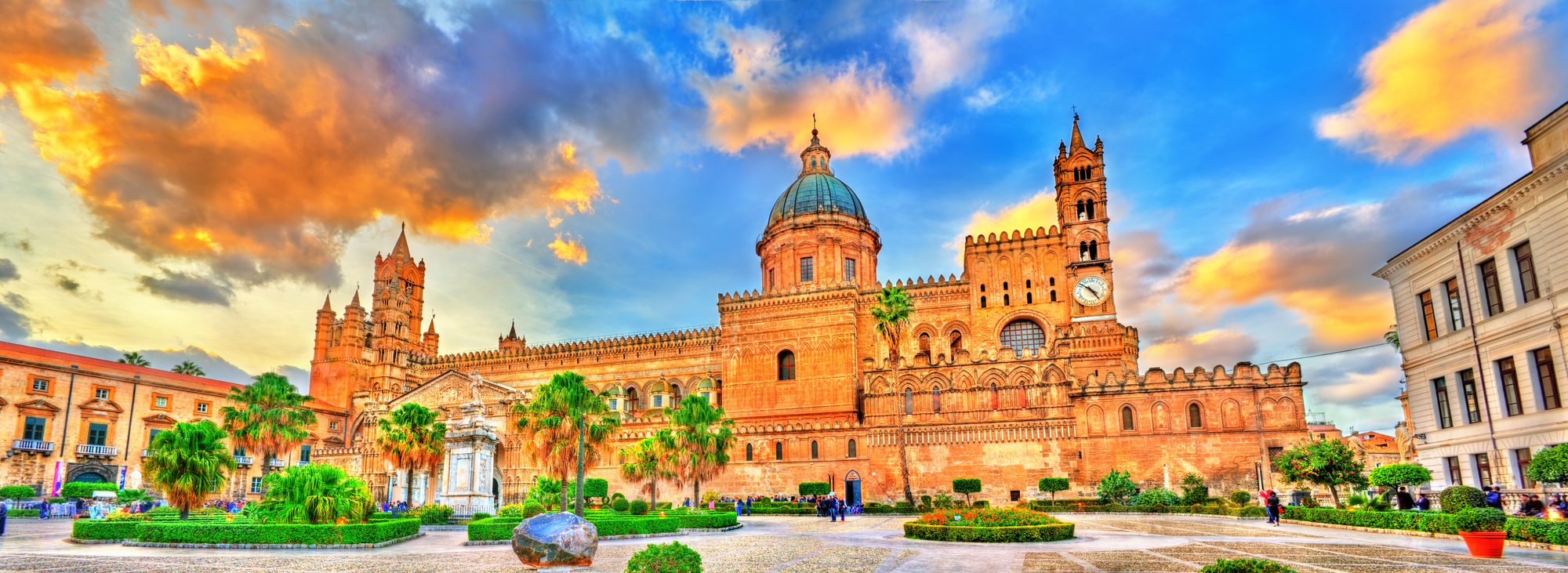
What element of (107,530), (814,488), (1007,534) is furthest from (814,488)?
(107,530)

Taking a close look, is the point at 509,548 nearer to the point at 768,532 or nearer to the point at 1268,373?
the point at 768,532

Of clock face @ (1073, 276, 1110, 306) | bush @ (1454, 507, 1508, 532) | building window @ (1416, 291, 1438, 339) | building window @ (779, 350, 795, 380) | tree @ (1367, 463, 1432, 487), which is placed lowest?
bush @ (1454, 507, 1508, 532)

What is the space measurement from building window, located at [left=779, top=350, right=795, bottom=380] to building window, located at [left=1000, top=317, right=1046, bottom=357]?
14.0 m

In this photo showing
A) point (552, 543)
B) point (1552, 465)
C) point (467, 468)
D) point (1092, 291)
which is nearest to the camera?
Result: point (552, 543)

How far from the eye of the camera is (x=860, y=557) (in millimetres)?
19125

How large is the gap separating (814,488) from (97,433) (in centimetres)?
4252

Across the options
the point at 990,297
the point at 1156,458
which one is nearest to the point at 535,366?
the point at 990,297

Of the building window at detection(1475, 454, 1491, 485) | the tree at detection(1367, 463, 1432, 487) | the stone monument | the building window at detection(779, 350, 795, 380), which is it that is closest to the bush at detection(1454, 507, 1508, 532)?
the building window at detection(1475, 454, 1491, 485)

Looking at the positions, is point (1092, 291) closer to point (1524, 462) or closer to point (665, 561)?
point (1524, 462)

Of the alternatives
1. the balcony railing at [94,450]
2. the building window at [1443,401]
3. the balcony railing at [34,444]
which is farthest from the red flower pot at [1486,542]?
the balcony railing at [94,450]

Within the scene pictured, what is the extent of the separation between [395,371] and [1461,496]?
2739 inches

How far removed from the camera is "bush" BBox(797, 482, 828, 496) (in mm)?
48219

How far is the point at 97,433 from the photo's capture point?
49781 mm

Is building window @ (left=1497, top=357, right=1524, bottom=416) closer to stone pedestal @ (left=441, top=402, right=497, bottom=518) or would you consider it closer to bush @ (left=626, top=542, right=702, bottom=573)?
bush @ (left=626, top=542, right=702, bottom=573)
